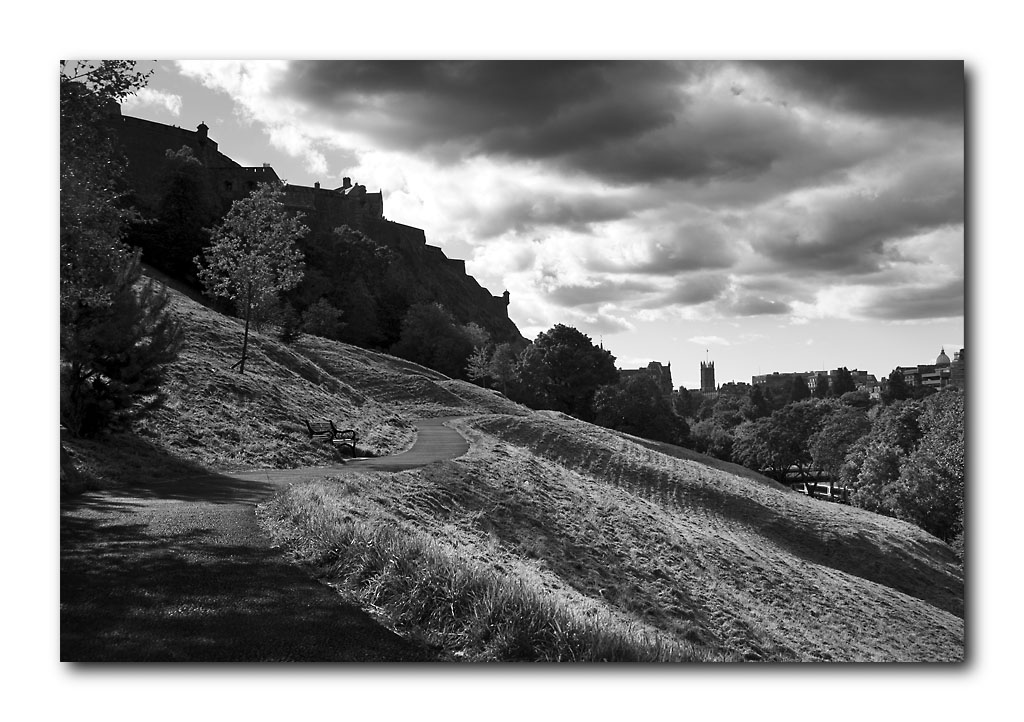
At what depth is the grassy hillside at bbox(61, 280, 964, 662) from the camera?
300 inches

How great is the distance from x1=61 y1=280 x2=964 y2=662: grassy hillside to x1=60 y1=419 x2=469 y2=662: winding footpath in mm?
409

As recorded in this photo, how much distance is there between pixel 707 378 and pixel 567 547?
528 centimetres

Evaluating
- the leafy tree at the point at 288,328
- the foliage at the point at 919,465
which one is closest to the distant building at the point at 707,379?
the foliage at the point at 919,465

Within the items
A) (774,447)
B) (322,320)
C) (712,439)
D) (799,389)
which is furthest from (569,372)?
(799,389)

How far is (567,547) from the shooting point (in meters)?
14.9

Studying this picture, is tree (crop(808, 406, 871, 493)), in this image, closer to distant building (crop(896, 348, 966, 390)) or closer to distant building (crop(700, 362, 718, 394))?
distant building (crop(896, 348, 966, 390))

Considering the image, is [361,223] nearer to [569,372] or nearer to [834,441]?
[569,372]

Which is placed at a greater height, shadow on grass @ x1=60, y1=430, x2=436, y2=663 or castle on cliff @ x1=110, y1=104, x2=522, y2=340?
castle on cliff @ x1=110, y1=104, x2=522, y2=340

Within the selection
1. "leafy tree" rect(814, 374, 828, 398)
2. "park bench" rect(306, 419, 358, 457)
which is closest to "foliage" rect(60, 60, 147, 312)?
"park bench" rect(306, 419, 358, 457)

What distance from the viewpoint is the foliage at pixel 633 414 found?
5828 cm

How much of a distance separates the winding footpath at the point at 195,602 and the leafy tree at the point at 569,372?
5361 centimetres

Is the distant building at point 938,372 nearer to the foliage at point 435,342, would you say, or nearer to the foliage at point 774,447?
the foliage at point 774,447

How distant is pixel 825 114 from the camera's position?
387 inches
